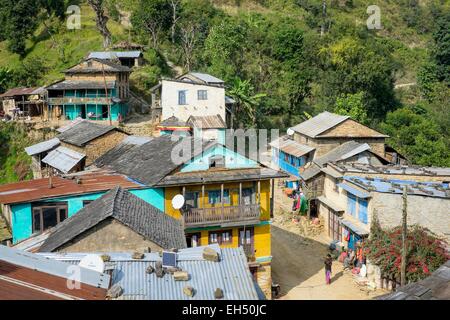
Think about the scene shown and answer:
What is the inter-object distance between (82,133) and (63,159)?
7.49ft

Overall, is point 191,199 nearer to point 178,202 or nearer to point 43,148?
point 178,202

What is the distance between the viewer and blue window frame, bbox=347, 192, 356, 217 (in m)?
29.8

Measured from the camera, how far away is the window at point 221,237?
78.2 ft

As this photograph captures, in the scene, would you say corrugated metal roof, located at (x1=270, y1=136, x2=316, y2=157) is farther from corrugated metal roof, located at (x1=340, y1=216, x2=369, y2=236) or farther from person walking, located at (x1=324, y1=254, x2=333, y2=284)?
person walking, located at (x1=324, y1=254, x2=333, y2=284)

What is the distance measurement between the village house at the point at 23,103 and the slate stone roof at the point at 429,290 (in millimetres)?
44257

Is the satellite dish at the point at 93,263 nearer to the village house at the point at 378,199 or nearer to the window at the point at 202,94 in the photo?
the village house at the point at 378,199

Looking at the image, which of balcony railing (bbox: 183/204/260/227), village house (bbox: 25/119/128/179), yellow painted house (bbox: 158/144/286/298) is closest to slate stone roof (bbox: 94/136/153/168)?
village house (bbox: 25/119/128/179)

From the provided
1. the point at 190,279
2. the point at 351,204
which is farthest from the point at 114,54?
the point at 190,279

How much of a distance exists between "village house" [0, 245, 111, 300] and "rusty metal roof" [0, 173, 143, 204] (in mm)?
9348

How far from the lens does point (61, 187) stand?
926 inches

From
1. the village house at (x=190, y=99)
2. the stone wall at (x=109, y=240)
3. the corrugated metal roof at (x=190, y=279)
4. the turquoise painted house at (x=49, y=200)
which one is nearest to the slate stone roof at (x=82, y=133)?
the turquoise painted house at (x=49, y=200)

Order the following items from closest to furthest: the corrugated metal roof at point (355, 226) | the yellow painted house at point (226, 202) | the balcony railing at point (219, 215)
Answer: the balcony railing at point (219, 215)
the yellow painted house at point (226, 202)
the corrugated metal roof at point (355, 226)

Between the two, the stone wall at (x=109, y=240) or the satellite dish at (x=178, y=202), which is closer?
the stone wall at (x=109, y=240)
